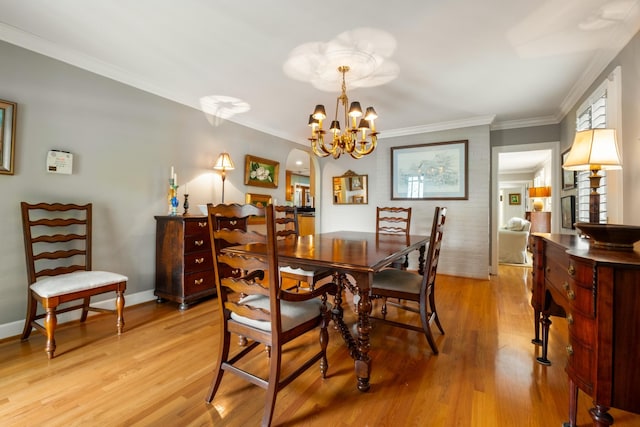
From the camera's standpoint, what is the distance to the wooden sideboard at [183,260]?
109 inches

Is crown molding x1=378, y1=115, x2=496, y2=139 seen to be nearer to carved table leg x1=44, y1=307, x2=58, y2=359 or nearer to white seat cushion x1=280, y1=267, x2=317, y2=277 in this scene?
white seat cushion x1=280, y1=267, x2=317, y2=277

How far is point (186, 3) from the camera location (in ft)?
5.84

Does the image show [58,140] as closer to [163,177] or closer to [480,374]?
[163,177]

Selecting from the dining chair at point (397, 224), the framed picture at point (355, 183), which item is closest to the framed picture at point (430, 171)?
the dining chair at point (397, 224)

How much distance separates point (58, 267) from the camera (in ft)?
7.63

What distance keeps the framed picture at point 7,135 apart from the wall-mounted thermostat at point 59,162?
0.22m

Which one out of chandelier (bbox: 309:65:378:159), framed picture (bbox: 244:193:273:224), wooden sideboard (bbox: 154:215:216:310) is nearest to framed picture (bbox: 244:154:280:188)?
framed picture (bbox: 244:193:273:224)

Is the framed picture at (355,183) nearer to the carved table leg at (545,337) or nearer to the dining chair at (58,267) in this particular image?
the carved table leg at (545,337)

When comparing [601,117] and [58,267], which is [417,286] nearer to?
[601,117]

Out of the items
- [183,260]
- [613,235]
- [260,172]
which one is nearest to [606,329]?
[613,235]

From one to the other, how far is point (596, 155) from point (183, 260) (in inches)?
129

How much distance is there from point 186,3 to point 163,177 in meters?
1.83

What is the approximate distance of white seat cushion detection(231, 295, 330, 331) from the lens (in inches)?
53.4

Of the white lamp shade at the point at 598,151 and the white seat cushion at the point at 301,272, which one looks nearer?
the white lamp shade at the point at 598,151
